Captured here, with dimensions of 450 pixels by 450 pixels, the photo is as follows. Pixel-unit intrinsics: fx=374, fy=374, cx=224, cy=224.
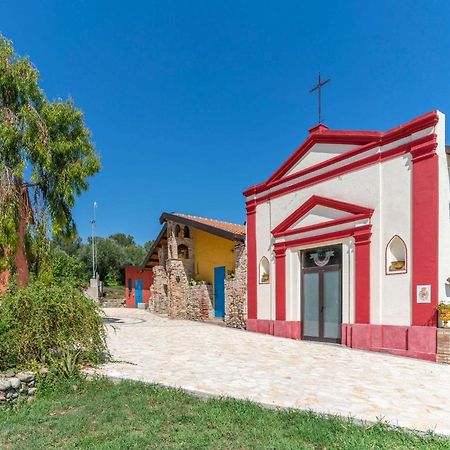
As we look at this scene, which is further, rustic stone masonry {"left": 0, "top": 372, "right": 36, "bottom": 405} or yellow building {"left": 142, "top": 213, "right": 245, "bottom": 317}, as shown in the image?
yellow building {"left": 142, "top": 213, "right": 245, "bottom": 317}

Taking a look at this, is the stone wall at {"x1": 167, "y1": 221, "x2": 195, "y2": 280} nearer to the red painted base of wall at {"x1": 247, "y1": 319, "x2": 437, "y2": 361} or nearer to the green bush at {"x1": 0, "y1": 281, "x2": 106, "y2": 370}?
the red painted base of wall at {"x1": 247, "y1": 319, "x2": 437, "y2": 361}

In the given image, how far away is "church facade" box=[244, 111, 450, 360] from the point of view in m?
7.84

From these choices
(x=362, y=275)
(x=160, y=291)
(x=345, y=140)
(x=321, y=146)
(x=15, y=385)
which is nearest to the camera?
(x=15, y=385)

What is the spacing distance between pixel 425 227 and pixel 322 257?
120 inches

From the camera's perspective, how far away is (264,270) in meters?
12.2

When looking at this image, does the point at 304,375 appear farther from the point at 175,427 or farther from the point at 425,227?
the point at 425,227

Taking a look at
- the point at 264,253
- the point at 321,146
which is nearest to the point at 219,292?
the point at 264,253

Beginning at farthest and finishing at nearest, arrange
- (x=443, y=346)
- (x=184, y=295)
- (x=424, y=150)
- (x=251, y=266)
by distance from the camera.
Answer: (x=184, y=295)
(x=251, y=266)
(x=424, y=150)
(x=443, y=346)

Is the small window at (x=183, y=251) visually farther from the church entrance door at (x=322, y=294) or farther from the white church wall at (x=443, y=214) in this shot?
the white church wall at (x=443, y=214)

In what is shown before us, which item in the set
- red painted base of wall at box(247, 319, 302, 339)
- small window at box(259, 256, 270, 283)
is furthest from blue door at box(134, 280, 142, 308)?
small window at box(259, 256, 270, 283)

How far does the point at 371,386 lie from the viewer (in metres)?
5.51

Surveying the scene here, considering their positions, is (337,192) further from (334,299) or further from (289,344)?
(289,344)

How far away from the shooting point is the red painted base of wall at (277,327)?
10.8m

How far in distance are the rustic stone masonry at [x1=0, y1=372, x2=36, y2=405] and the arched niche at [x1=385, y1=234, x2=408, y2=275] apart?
7.31 metres
